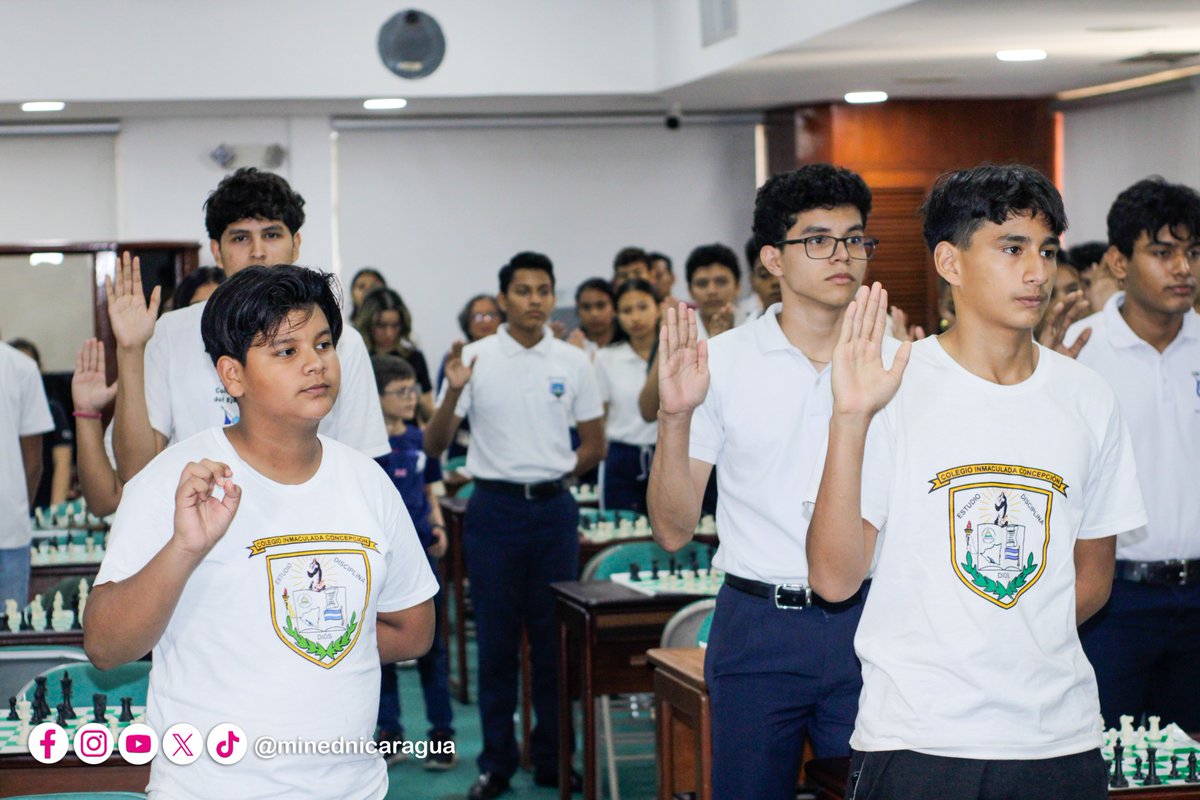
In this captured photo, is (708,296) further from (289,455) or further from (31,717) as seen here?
(289,455)

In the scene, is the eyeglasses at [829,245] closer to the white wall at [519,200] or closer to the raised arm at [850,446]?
the raised arm at [850,446]

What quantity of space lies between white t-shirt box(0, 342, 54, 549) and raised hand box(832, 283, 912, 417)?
11.8 ft

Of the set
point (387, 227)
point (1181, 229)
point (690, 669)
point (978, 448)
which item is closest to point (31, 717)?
point (690, 669)

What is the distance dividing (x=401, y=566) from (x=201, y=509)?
427 millimetres

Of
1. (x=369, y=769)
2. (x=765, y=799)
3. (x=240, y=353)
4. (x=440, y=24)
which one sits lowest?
(x=765, y=799)

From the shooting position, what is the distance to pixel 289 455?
2.34 metres

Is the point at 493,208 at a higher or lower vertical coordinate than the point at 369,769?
higher

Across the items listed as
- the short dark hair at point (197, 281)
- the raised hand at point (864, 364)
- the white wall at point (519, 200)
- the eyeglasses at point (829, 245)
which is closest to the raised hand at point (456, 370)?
the short dark hair at point (197, 281)

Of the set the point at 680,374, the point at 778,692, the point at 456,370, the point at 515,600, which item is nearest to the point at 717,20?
the point at 456,370

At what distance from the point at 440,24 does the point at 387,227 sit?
1913 millimetres

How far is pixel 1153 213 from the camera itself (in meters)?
3.81

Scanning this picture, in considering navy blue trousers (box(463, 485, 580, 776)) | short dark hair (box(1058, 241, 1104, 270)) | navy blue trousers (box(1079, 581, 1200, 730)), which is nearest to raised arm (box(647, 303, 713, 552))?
navy blue trousers (box(1079, 581, 1200, 730))

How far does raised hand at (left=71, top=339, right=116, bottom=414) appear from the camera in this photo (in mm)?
3605

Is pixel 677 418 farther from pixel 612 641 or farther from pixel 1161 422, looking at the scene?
pixel 612 641
